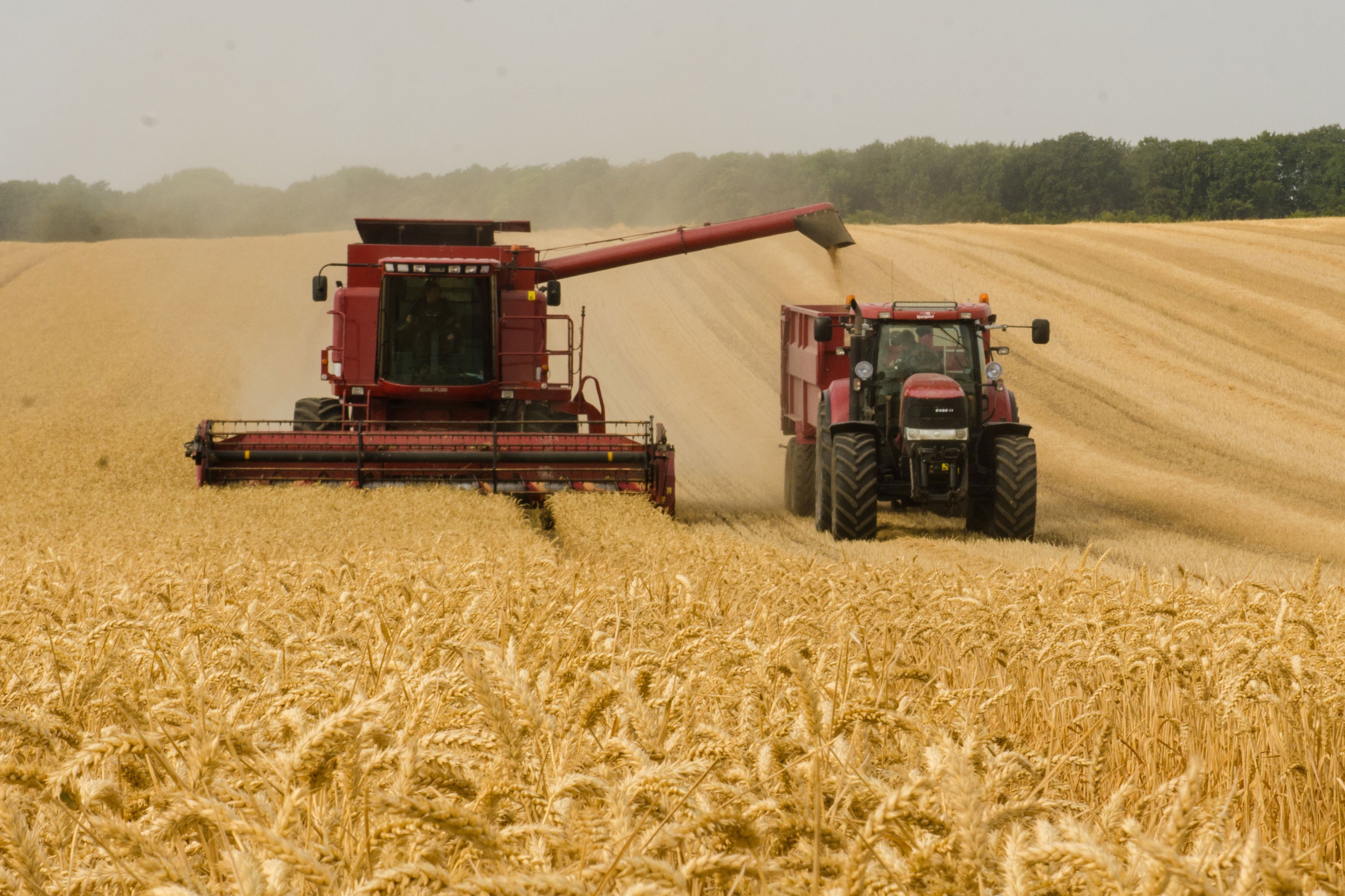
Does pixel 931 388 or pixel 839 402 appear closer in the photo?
pixel 931 388

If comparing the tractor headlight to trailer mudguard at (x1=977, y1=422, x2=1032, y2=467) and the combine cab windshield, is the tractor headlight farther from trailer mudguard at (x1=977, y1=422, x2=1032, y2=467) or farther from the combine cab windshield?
the combine cab windshield

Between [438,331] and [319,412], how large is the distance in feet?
5.95

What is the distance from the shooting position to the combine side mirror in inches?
443

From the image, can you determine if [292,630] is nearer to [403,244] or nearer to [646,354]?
[403,244]

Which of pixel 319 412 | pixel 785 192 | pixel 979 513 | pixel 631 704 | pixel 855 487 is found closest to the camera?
pixel 631 704

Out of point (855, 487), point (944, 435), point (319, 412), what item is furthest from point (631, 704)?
point (319, 412)

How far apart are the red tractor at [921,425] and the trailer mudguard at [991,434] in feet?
0.03

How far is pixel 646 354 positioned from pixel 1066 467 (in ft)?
34.5

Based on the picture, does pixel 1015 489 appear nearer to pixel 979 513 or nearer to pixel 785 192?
pixel 979 513

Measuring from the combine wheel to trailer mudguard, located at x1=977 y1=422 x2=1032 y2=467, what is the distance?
0.24ft

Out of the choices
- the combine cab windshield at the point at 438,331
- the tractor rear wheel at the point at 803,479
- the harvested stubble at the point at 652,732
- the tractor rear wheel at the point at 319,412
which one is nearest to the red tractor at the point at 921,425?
the tractor rear wheel at the point at 803,479

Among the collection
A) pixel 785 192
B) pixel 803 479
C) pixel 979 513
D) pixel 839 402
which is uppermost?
pixel 785 192

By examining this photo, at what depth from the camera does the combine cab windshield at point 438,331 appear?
12773 millimetres

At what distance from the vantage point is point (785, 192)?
57.1m
